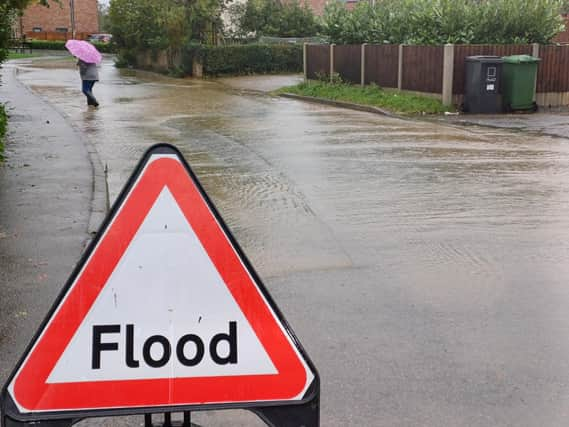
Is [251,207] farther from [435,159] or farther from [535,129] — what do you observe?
[535,129]

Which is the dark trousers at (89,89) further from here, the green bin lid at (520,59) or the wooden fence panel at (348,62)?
the green bin lid at (520,59)

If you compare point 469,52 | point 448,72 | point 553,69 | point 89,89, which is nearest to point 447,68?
point 448,72

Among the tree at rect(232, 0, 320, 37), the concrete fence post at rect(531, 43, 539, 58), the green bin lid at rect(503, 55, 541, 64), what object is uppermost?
the tree at rect(232, 0, 320, 37)

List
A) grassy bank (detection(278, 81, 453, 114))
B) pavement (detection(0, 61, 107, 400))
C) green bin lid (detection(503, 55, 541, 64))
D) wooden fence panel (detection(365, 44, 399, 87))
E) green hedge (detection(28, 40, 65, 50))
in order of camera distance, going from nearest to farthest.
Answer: pavement (detection(0, 61, 107, 400))
green bin lid (detection(503, 55, 541, 64))
grassy bank (detection(278, 81, 453, 114))
wooden fence panel (detection(365, 44, 399, 87))
green hedge (detection(28, 40, 65, 50))

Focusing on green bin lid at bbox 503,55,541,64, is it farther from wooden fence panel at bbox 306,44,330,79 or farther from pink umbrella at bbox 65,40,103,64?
pink umbrella at bbox 65,40,103,64

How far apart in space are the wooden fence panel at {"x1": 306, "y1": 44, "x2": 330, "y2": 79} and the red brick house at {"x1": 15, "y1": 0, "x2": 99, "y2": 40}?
49.6 m

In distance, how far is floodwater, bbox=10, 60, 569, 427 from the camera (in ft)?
14.1

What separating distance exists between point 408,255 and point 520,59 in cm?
1362

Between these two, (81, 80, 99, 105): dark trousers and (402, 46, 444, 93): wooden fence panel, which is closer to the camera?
(402, 46, 444, 93): wooden fence panel

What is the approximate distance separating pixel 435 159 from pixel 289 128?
16.4ft

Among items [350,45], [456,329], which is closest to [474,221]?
[456,329]

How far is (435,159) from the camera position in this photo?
12.2 metres

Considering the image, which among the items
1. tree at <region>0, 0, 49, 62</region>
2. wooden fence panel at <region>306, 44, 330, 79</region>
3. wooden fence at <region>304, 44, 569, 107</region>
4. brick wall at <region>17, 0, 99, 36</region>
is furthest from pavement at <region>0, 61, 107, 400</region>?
brick wall at <region>17, 0, 99, 36</region>

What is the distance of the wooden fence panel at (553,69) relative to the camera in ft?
67.4
